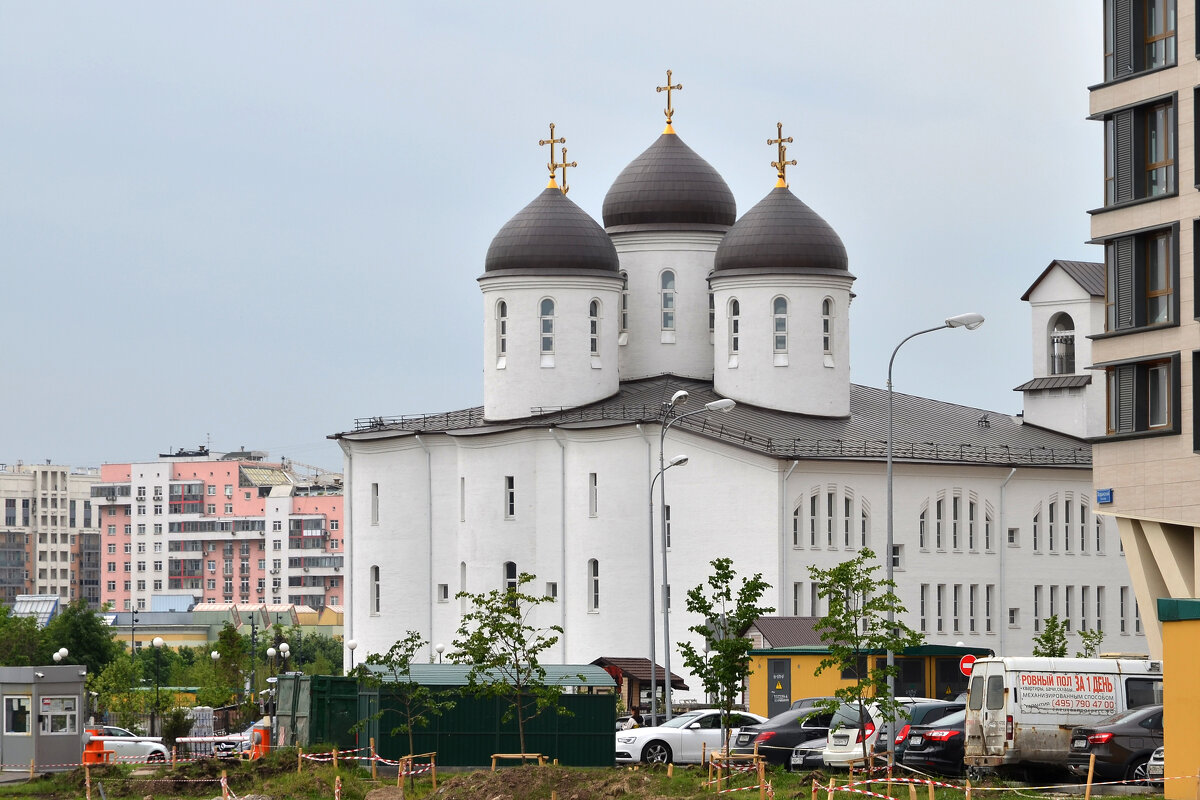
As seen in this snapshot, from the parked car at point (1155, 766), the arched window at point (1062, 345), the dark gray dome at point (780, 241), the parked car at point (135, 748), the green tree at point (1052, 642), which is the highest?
the dark gray dome at point (780, 241)

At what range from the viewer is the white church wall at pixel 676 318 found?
239ft

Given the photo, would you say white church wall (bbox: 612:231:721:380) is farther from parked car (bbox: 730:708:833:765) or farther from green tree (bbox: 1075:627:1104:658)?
parked car (bbox: 730:708:833:765)

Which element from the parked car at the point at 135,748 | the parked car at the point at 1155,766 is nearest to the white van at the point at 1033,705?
the parked car at the point at 1155,766

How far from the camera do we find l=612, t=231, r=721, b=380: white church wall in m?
72.8

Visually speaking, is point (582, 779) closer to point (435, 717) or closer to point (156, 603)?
point (435, 717)

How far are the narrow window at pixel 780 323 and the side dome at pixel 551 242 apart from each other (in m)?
5.40

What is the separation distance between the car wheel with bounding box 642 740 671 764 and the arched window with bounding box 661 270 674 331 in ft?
106

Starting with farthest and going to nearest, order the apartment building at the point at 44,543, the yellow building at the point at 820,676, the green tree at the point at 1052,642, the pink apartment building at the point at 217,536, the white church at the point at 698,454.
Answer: the apartment building at the point at 44,543, the pink apartment building at the point at 217,536, the white church at the point at 698,454, the green tree at the point at 1052,642, the yellow building at the point at 820,676

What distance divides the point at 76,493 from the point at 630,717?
151956mm

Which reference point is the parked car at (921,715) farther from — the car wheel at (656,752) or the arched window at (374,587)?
the arched window at (374,587)

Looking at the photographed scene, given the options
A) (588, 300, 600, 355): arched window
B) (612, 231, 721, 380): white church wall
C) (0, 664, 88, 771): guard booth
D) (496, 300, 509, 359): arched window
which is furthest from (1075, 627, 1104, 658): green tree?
(0, 664, 88, 771): guard booth

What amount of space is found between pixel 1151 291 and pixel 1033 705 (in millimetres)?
13263

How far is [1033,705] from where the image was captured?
109 ft

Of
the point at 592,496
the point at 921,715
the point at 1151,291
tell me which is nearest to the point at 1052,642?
the point at 1151,291
